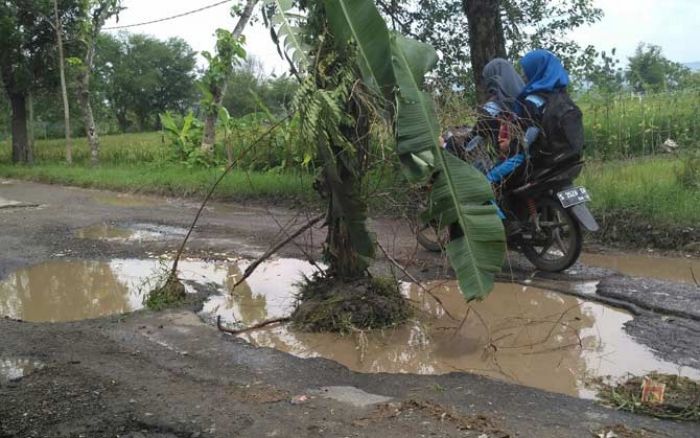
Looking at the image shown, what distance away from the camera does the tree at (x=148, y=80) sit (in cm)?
5366

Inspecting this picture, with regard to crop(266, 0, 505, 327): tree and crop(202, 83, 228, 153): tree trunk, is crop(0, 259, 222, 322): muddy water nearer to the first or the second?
crop(266, 0, 505, 327): tree

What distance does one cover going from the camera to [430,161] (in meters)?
3.92

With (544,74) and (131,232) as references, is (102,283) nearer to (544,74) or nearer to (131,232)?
(131,232)

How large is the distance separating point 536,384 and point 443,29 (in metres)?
7.55

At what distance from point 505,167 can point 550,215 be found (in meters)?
0.73

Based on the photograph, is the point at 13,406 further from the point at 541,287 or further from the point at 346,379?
the point at 541,287

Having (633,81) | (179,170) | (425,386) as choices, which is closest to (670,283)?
(425,386)

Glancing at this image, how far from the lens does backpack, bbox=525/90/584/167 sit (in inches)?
224

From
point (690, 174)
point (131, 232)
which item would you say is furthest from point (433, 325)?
point (131, 232)

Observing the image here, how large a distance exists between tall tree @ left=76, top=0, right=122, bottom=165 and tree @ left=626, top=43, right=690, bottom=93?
46.2ft

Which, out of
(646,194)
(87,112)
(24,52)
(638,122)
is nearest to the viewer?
(646,194)

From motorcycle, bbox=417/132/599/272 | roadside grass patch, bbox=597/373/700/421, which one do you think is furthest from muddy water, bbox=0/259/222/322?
roadside grass patch, bbox=597/373/700/421

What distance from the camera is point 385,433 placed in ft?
9.92

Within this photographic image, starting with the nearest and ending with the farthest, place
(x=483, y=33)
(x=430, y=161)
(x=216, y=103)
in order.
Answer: (x=430, y=161) → (x=483, y=33) → (x=216, y=103)
